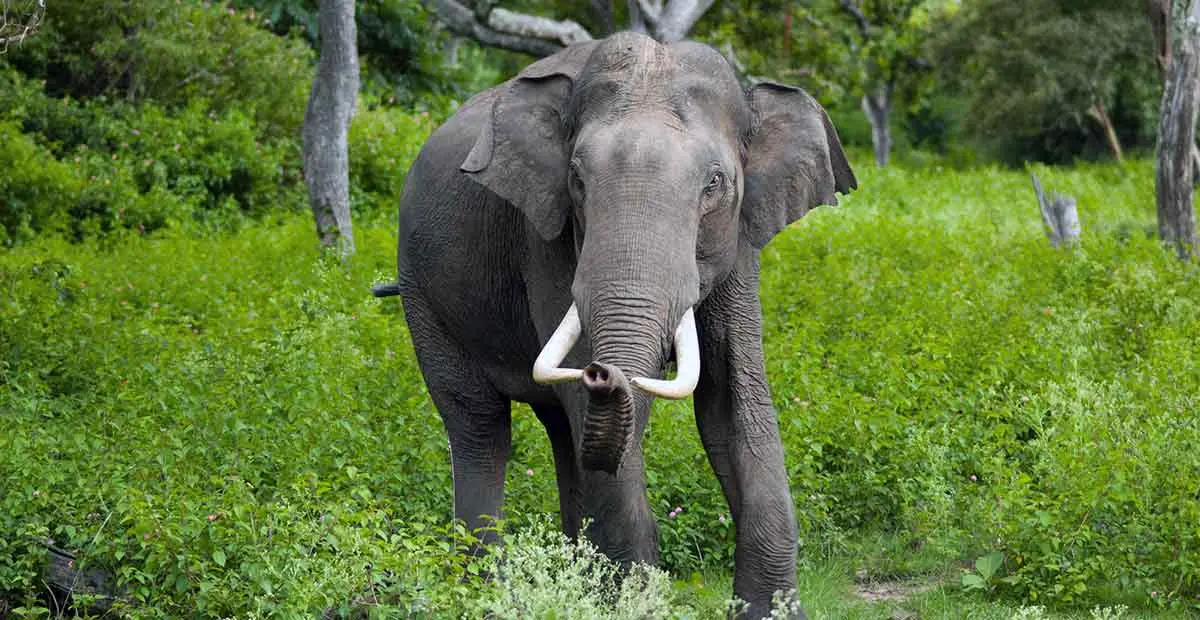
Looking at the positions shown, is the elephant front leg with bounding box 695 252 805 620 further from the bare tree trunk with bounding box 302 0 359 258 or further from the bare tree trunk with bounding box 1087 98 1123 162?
the bare tree trunk with bounding box 1087 98 1123 162

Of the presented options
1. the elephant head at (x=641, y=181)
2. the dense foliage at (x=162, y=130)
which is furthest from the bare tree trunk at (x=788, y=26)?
the elephant head at (x=641, y=181)

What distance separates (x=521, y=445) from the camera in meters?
8.55

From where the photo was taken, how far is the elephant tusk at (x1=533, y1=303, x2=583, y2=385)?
16.7 ft

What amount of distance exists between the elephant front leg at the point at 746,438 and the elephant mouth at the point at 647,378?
658 millimetres

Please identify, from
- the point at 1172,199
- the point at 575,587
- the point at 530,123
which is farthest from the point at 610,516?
the point at 1172,199

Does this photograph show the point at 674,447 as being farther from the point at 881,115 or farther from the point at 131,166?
the point at 881,115

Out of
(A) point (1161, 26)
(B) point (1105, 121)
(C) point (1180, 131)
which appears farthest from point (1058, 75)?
(C) point (1180, 131)

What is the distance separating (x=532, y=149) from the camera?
6004 mm

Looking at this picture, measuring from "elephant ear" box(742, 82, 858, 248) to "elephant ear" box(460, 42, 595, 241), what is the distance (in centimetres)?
65

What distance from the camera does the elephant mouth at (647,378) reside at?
4941 mm

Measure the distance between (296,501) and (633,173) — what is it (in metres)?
2.27

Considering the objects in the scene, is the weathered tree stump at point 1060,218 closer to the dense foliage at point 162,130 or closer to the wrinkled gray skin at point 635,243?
the dense foliage at point 162,130

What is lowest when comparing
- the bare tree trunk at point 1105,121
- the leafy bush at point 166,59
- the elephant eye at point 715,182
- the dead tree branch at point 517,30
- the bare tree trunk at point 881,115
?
the bare tree trunk at point 881,115

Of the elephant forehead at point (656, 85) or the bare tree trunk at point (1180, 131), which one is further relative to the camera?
the bare tree trunk at point (1180, 131)
